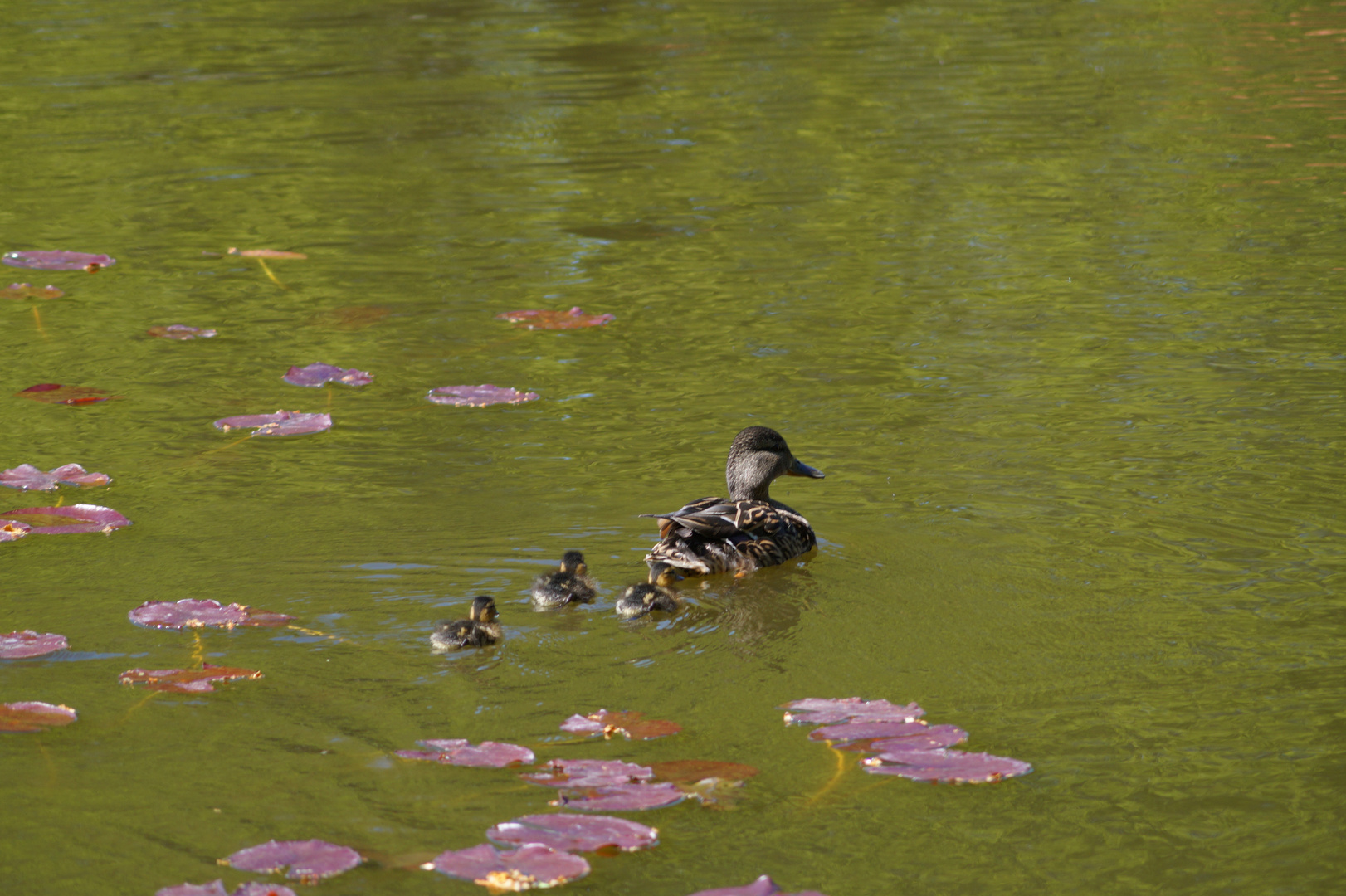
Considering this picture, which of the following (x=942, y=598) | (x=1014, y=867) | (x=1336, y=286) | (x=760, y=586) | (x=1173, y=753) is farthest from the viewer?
(x=1336, y=286)

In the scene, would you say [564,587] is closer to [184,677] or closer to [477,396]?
[184,677]

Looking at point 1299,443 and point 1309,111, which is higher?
point 1309,111

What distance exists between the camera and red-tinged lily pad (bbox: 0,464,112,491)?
6875 millimetres

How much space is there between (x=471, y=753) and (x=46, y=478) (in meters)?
3.46

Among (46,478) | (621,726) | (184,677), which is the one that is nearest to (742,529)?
(621,726)

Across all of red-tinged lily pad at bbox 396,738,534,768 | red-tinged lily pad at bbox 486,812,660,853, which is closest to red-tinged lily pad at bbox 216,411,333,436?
red-tinged lily pad at bbox 396,738,534,768

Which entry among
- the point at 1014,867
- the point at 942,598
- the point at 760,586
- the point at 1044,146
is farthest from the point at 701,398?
the point at 1044,146

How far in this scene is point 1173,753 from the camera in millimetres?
4469

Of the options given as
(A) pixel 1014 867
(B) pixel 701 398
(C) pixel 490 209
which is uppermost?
(C) pixel 490 209

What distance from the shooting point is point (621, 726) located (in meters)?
4.62

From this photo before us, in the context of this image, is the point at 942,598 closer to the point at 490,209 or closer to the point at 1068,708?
the point at 1068,708

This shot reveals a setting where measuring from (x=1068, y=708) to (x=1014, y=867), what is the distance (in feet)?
3.00

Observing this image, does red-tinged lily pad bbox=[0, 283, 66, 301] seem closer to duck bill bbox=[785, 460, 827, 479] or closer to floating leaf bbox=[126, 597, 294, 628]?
floating leaf bbox=[126, 597, 294, 628]

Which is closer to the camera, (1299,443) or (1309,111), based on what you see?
(1299,443)
